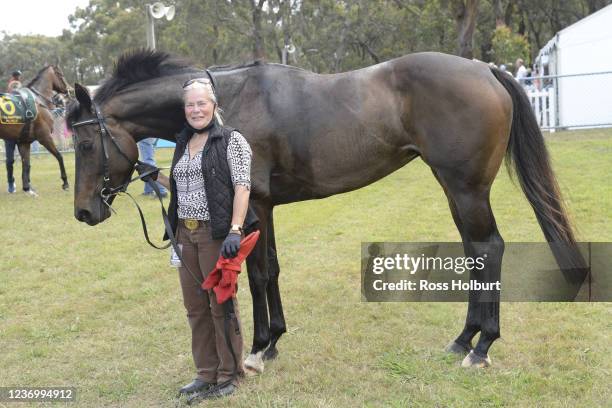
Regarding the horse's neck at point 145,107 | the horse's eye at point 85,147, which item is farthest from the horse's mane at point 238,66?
the horse's eye at point 85,147

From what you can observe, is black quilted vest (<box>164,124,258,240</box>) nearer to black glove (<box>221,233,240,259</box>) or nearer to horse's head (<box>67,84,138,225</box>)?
black glove (<box>221,233,240,259</box>)

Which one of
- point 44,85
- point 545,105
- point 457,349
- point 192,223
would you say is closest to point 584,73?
point 545,105

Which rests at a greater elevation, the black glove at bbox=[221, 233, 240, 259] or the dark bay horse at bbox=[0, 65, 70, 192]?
the dark bay horse at bbox=[0, 65, 70, 192]

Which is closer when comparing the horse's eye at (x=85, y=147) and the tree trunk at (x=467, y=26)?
the horse's eye at (x=85, y=147)

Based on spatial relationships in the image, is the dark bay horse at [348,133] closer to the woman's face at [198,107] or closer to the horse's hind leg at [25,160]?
the woman's face at [198,107]

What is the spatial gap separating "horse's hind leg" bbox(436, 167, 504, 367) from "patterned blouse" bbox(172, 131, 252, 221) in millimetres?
1373

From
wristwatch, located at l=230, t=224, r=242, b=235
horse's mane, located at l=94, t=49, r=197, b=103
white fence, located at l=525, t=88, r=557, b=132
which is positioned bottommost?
wristwatch, located at l=230, t=224, r=242, b=235

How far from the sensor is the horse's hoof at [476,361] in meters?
3.66

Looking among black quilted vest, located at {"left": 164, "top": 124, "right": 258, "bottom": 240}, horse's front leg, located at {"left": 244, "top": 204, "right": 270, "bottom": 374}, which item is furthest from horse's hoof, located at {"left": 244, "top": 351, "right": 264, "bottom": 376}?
black quilted vest, located at {"left": 164, "top": 124, "right": 258, "bottom": 240}

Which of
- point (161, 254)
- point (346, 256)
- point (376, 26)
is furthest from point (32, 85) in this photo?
point (376, 26)

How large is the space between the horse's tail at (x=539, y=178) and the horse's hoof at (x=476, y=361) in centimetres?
90

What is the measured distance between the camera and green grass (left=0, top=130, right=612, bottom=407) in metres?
3.41

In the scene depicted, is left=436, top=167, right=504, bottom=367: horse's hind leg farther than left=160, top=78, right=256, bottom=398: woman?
Yes

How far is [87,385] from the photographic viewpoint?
145 inches
